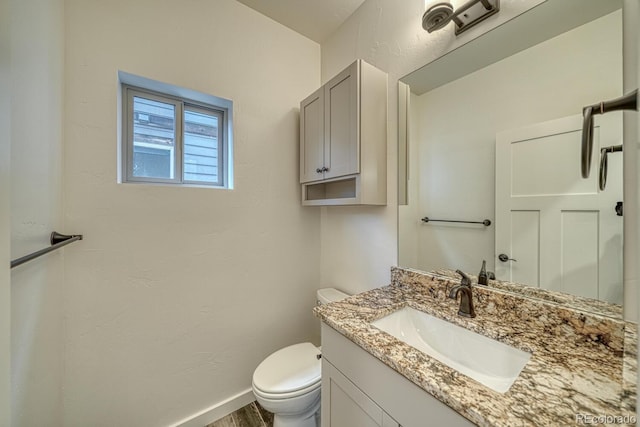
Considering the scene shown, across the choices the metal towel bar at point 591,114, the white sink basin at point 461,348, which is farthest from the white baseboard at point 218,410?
the metal towel bar at point 591,114

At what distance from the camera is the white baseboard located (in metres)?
1.32

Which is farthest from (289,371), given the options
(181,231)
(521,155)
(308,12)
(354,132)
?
(308,12)

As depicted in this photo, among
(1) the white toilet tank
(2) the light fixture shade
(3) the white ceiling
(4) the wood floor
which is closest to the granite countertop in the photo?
(1) the white toilet tank

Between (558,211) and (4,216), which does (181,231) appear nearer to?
(4,216)

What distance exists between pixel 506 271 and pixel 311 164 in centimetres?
117

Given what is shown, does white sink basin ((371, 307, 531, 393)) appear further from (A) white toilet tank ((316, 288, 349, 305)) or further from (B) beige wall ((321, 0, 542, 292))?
(A) white toilet tank ((316, 288, 349, 305))

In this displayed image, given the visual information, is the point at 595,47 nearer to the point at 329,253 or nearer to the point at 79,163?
the point at 329,253

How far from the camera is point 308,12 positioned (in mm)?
1537

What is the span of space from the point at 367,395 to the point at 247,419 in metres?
1.13

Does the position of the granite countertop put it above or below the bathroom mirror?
below

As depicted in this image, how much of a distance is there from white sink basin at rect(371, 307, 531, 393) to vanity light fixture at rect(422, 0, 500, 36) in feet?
4.09

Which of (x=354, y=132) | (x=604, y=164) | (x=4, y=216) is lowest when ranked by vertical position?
(x=4, y=216)

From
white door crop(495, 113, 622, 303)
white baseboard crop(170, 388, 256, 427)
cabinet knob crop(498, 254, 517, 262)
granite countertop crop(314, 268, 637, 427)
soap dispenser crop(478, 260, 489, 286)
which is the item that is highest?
white door crop(495, 113, 622, 303)

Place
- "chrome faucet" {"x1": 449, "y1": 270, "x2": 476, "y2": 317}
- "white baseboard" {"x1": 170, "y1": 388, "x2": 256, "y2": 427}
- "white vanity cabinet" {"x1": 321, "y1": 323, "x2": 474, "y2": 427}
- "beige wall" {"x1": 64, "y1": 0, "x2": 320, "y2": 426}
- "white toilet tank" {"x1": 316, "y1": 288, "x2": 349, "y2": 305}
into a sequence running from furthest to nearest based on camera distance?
"white toilet tank" {"x1": 316, "y1": 288, "x2": 349, "y2": 305} < "white baseboard" {"x1": 170, "y1": 388, "x2": 256, "y2": 427} < "beige wall" {"x1": 64, "y1": 0, "x2": 320, "y2": 426} < "chrome faucet" {"x1": 449, "y1": 270, "x2": 476, "y2": 317} < "white vanity cabinet" {"x1": 321, "y1": 323, "x2": 474, "y2": 427}
